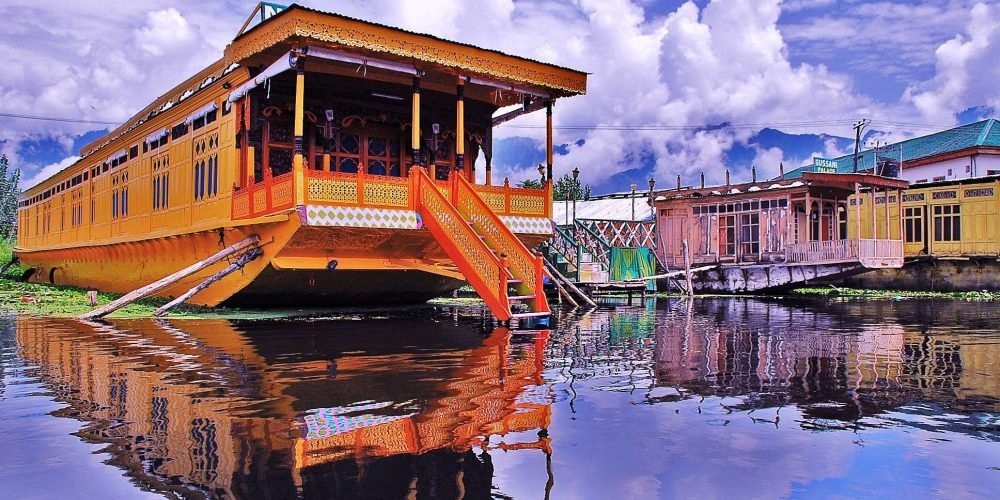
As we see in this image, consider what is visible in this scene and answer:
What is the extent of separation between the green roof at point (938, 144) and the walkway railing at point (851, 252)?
33.4ft

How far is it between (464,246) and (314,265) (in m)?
3.36

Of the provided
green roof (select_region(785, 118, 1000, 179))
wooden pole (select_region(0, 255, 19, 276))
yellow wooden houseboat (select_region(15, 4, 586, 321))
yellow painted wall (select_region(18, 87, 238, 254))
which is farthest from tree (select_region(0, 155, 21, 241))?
green roof (select_region(785, 118, 1000, 179))

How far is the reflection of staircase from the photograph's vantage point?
12781mm

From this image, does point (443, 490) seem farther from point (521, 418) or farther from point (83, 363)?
point (83, 363)

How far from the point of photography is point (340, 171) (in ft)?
58.5

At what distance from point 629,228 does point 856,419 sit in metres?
25.3

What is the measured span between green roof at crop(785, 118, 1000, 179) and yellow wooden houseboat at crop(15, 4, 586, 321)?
2474cm

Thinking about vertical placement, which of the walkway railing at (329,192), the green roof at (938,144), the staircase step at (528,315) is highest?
the green roof at (938,144)

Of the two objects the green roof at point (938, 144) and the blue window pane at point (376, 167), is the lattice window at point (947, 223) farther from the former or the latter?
the blue window pane at point (376, 167)

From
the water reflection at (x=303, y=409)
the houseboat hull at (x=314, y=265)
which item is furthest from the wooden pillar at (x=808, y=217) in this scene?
the water reflection at (x=303, y=409)

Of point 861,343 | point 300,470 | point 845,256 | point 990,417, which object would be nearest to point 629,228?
point 845,256

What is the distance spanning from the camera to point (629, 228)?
30.5 meters

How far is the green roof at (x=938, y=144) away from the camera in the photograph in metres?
38.8

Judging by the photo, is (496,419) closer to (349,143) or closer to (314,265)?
(314,265)
